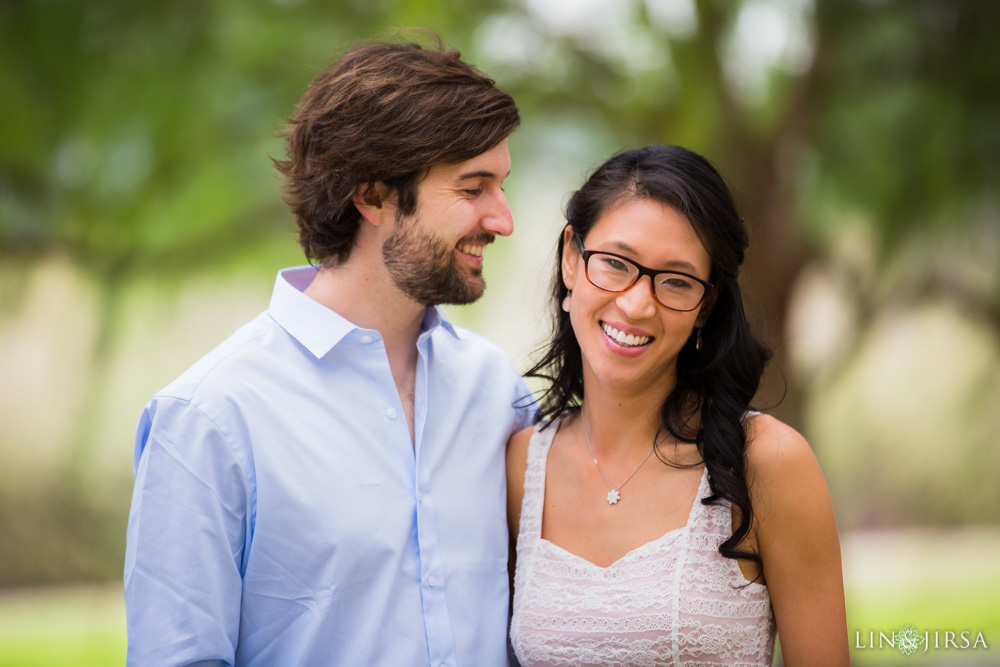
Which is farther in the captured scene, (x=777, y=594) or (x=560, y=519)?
(x=560, y=519)

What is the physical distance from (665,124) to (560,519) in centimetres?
333

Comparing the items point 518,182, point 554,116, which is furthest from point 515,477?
point 554,116

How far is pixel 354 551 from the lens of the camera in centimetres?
200

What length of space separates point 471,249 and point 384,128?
37 cm

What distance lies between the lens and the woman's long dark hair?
6.89 feet

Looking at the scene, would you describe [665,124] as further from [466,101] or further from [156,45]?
[466,101]

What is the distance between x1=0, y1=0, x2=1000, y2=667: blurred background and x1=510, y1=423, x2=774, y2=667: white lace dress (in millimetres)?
2434

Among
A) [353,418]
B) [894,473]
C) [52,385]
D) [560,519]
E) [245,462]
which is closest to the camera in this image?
[245,462]

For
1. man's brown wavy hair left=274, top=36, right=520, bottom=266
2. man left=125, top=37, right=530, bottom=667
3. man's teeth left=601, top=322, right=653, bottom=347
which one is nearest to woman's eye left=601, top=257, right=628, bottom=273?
man's teeth left=601, top=322, right=653, bottom=347

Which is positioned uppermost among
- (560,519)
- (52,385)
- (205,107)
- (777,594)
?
(205,107)

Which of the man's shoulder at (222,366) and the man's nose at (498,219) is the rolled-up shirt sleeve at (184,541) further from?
the man's nose at (498,219)

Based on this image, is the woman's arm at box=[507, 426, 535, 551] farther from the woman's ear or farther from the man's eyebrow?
the man's eyebrow

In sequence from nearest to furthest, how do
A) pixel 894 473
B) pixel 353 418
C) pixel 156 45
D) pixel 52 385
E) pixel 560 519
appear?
1. pixel 353 418
2. pixel 560 519
3. pixel 156 45
4. pixel 52 385
5. pixel 894 473

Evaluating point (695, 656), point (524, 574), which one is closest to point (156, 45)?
point (524, 574)
